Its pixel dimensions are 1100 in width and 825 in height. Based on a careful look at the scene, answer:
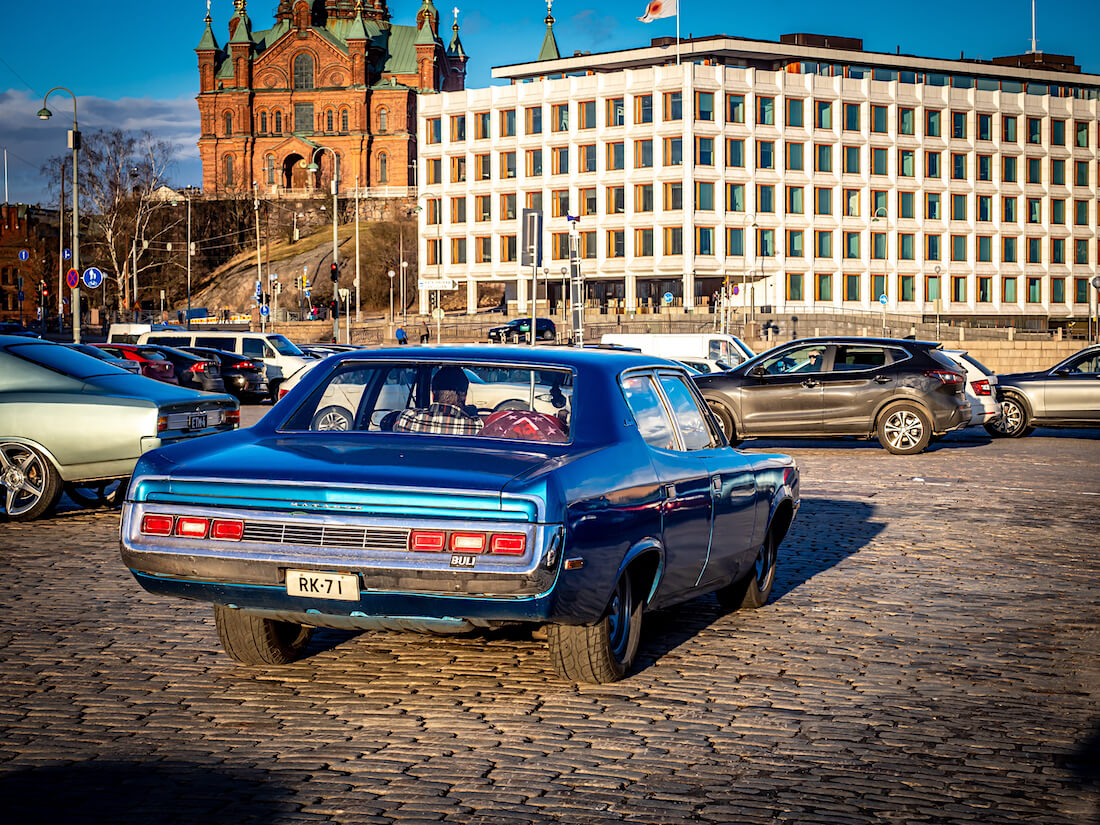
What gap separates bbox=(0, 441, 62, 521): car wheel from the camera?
12.0m

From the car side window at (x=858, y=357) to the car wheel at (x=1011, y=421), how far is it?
524 cm

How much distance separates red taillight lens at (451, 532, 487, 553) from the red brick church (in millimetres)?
135645

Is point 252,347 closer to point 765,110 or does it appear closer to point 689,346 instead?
point 689,346

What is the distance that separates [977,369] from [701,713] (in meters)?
19.5

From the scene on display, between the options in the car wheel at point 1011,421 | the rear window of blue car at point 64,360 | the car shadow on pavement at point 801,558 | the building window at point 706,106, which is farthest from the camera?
the building window at point 706,106

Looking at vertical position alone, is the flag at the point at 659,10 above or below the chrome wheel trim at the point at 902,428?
above

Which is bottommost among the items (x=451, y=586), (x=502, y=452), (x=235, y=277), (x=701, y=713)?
(x=701, y=713)

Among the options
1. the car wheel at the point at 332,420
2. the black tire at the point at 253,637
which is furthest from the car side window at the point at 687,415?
the black tire at the point at 253,637

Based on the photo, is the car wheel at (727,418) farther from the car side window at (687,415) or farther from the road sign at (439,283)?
the road sign at (439,283)

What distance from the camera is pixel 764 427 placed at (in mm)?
20719

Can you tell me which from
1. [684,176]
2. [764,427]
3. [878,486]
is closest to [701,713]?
[878,486]

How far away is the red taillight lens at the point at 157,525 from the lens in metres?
5.67

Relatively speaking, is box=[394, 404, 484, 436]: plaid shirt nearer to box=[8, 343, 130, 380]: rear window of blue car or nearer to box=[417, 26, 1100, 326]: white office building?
box=[8, 343, 130, 380]: rear window of blue car

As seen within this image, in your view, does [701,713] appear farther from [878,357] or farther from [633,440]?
[878,357]
